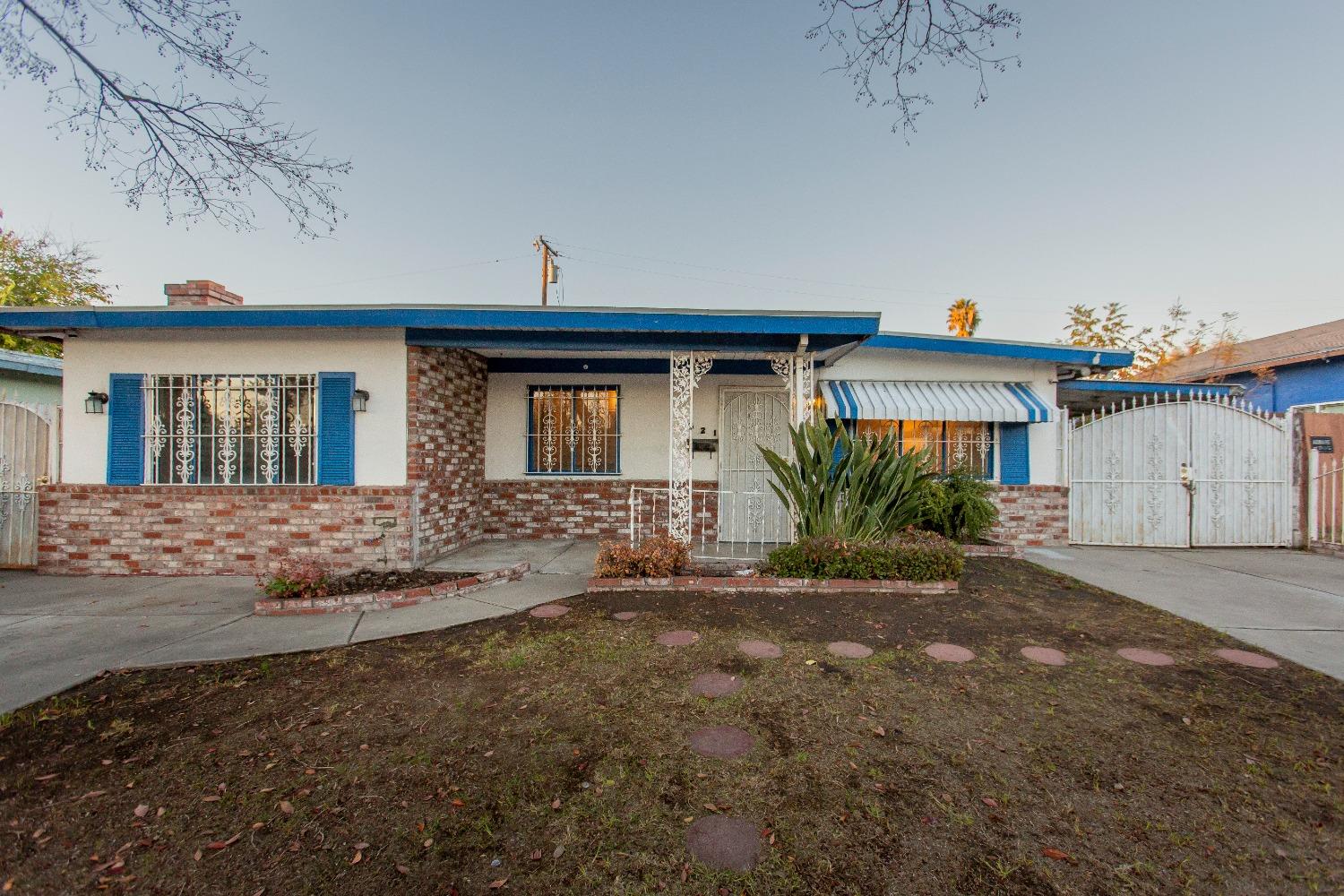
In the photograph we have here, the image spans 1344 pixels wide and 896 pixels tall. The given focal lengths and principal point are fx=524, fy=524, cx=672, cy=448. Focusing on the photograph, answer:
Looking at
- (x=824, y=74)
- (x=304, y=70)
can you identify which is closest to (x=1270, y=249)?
(x=824, y=74)

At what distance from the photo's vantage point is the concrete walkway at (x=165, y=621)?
137 inches

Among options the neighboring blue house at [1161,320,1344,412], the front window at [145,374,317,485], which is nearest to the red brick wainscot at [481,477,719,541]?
the front window at [145,374,317,485]

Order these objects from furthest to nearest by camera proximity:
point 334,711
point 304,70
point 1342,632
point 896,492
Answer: point 896,492, point 304,70, point 1342,632, point 334,711

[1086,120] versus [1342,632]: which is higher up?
[1086,120]

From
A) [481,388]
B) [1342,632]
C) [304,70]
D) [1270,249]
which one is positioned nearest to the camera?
[1342,632]

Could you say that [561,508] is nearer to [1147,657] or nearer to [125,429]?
[125,429]

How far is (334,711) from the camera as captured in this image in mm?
2844

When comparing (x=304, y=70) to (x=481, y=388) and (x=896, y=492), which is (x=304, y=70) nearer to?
(x=481, y=388)

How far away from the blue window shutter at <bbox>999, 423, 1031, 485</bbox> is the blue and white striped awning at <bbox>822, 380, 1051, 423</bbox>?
0.37 metres

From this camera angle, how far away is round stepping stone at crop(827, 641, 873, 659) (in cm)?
361

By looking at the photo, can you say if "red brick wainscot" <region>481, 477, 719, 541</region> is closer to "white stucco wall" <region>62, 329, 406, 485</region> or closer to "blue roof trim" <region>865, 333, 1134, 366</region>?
"white stucco wall" <region>62, 329, 406, 485</region>

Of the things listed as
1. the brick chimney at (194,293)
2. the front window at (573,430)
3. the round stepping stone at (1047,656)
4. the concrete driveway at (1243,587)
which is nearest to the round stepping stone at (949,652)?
the round stepping stone at (1047,656)

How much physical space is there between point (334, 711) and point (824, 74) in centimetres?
470

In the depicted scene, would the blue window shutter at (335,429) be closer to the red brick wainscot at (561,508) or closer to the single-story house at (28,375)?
the red brick wainscot at (561,508)
